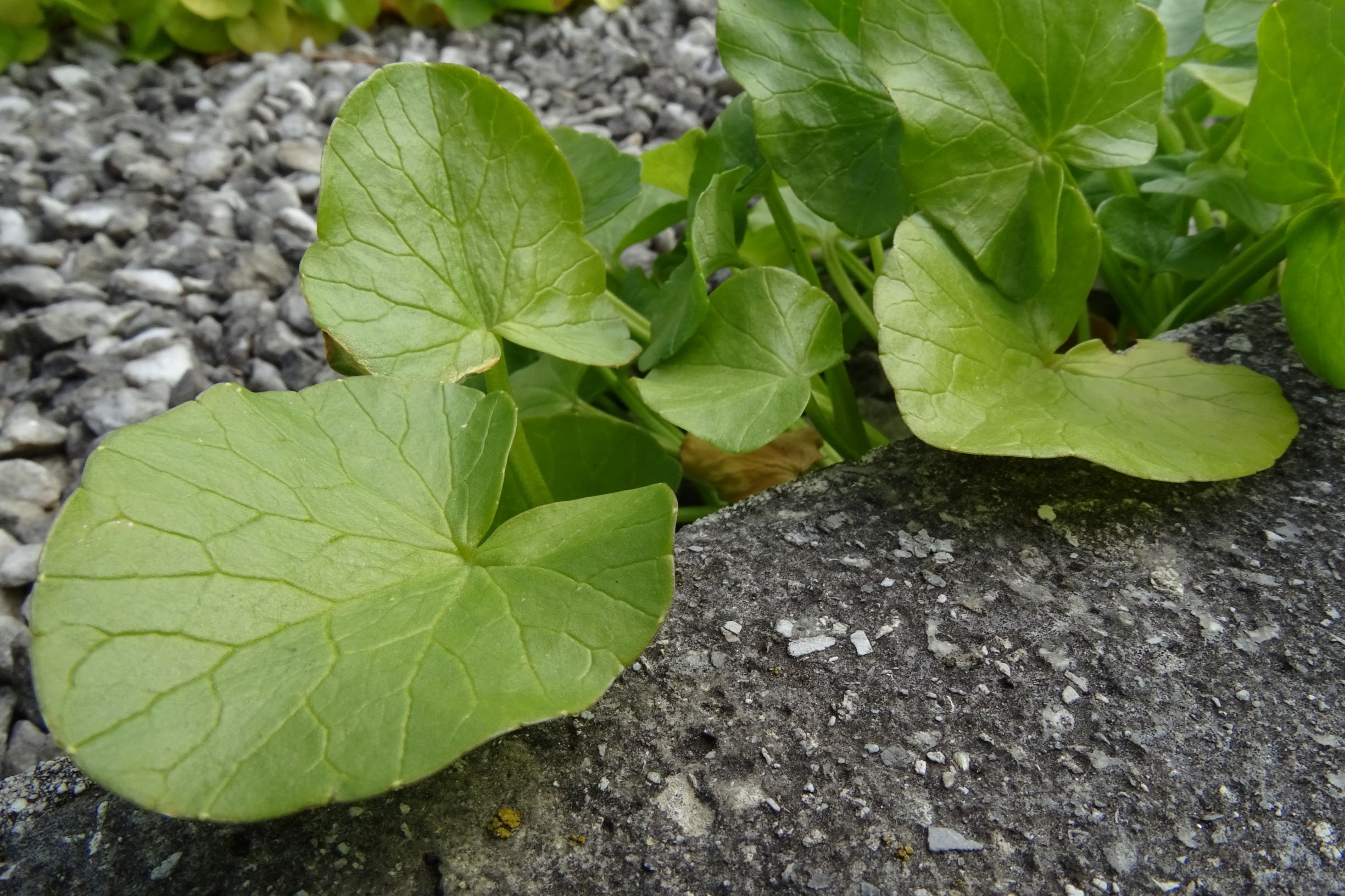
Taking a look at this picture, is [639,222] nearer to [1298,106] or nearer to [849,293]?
[849,293]

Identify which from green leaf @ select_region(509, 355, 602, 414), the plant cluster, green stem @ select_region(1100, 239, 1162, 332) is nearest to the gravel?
the plant cluster

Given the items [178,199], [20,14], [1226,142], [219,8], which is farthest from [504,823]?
[20,14]

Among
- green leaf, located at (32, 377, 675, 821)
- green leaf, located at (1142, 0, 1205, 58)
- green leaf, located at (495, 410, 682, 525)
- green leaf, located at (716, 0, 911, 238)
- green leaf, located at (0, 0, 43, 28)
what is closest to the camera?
green leaf, located at (32, 377, 675, 821)

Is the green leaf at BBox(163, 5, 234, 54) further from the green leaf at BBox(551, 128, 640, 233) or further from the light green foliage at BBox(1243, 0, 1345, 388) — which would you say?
the light green foliage at BBox(1243, 0, 1345, 388)

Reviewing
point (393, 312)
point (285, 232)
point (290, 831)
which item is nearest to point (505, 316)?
point (393, 312)

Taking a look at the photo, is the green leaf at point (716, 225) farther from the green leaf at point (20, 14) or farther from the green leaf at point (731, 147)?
the green leaf at point (20, 14)

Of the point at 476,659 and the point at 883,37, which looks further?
the point at 883,37

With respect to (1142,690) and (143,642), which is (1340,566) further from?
(143,642)

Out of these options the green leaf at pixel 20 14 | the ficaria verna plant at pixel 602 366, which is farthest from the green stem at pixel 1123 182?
the green leaf at pixel 20 14
